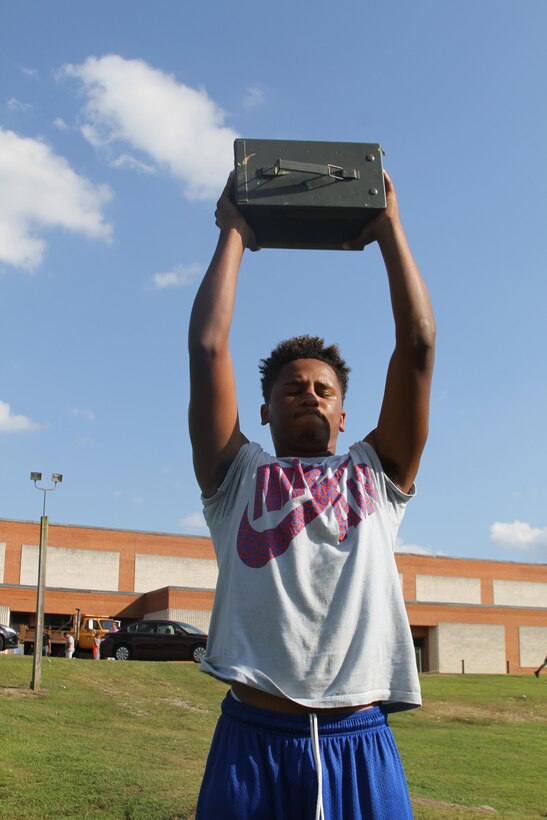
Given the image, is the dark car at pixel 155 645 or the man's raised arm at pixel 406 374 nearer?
the man's raised arm at pixel 406 374

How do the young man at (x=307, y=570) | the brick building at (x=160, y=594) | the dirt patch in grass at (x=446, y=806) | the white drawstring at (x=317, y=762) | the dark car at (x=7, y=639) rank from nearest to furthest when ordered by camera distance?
1. the white drawstring at (x=317, y=762)
2. the young man at (x=307, y=570)
3. the dirt patch in grass at (x=446, y=806)
4. the dark car at (x=7, y=639)
5. the brick building at (x=160, y=594)

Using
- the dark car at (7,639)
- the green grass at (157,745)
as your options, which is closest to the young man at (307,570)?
the green grass at (157,745)

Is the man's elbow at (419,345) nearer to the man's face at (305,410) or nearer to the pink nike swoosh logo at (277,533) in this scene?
the man's face at (305,410)

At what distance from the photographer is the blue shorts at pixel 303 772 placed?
6.70 feet

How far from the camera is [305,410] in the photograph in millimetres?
2510

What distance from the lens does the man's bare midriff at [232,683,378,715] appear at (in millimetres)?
2115

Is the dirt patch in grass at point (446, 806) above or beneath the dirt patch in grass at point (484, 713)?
above

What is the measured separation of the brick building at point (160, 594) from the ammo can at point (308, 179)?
40249mm

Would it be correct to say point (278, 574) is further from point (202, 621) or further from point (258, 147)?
point (202, 621)

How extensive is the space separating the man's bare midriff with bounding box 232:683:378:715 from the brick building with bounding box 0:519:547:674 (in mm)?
40188

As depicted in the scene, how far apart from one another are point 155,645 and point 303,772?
1072 inches

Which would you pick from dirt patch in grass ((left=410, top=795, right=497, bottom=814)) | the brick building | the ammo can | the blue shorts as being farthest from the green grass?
the brick building

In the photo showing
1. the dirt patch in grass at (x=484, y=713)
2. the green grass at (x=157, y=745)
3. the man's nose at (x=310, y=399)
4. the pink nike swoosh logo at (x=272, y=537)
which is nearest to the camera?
the pink nike swoosh logo at (x=272, y=537)

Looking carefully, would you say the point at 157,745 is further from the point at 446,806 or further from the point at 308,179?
the point at 308,179
